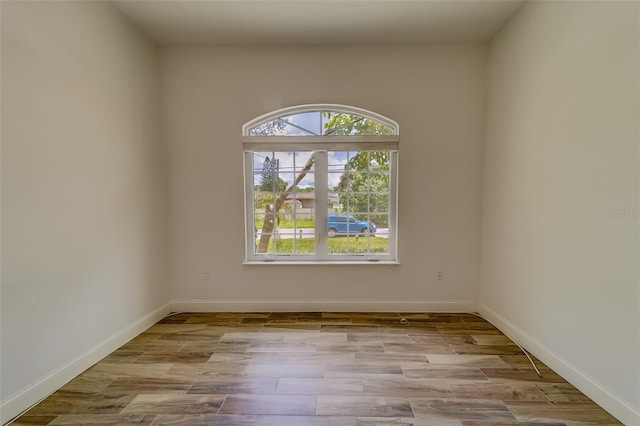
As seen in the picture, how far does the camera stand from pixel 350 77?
289 cm

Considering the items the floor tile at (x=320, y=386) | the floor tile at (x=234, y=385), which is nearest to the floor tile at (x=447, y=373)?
the floor tile at (x=320, y=386)

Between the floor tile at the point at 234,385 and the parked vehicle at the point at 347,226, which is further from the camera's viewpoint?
the parked vehicle at the point at 347,226

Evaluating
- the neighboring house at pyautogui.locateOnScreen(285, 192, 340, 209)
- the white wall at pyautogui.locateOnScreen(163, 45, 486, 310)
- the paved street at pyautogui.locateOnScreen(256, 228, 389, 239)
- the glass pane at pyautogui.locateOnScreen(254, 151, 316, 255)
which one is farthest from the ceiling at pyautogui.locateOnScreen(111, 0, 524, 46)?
the paved street at pyautogui.locateOnScreen(256, 228, 389, 239)

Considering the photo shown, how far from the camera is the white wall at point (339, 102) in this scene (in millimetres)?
2883

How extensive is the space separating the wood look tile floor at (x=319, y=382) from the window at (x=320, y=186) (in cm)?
84

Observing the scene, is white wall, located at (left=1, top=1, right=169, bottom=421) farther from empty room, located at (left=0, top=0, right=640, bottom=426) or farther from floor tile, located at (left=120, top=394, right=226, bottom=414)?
floor tile, located at (left=120, top=394, right=226, bottom=414)

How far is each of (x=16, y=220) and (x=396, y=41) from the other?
10.8ft

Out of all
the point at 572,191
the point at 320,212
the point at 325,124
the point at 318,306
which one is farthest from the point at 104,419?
the point at 572,191

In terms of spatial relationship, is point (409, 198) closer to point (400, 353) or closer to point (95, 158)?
point (400, 353)

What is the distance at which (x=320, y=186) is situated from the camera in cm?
306

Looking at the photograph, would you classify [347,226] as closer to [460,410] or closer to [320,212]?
[320,212]

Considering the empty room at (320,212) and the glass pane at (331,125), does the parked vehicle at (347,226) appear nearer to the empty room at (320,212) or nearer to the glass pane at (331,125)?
the empty room at (320,212)

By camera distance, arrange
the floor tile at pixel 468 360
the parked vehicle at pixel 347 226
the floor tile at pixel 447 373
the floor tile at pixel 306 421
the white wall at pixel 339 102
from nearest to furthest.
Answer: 1. the floor tile at pixel 306 421
2. the floor tile at pixel 447 373
3. the floor tile at pixel 468 360
4. the white wall at pixel 339 102
5. the parked vehicle at pixel 347 226

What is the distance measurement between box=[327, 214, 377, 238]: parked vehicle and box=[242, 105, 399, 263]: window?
1 cm
